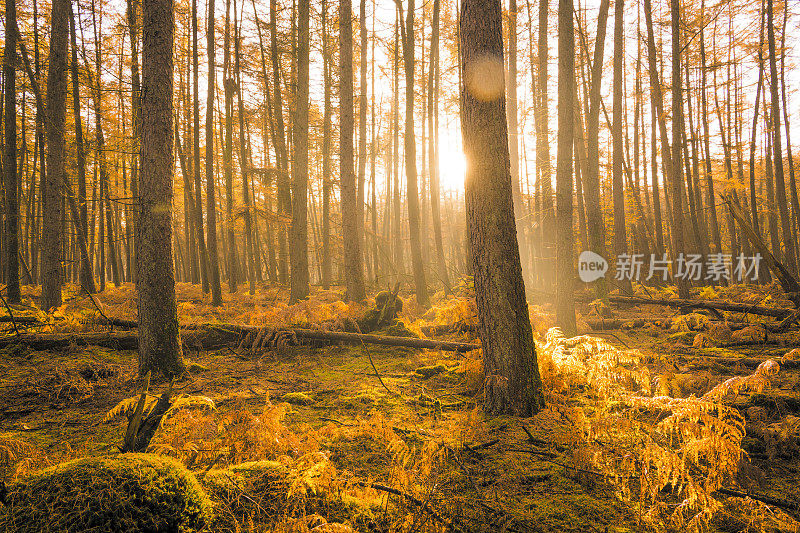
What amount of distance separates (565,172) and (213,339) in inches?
304

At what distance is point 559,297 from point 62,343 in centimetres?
914

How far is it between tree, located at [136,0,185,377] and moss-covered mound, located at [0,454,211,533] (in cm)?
357

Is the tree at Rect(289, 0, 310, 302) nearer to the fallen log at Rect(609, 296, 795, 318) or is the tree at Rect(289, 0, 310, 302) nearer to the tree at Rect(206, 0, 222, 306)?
the tree at Rect(206, 0, 222, 306)

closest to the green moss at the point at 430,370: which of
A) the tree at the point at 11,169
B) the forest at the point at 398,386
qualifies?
the forest at the point at 398,386

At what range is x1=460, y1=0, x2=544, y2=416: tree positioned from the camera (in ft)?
12.0

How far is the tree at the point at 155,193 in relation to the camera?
4832mm

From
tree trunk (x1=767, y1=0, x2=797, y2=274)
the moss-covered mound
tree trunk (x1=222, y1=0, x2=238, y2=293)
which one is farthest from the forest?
tree trunk (x1=767, y1=0, x2=797, y2=274)

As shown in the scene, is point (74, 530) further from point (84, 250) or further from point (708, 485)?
point (84, 250)

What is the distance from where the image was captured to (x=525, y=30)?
622 inches

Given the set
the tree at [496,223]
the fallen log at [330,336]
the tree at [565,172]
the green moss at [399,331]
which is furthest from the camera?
the green moss at [399,331]

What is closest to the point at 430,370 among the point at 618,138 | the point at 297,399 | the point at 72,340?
the point at 297,399

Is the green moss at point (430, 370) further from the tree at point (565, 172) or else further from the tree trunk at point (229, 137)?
the tree trunk at point (229, 137)

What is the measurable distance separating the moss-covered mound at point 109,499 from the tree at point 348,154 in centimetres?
770

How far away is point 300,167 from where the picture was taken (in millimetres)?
10188
